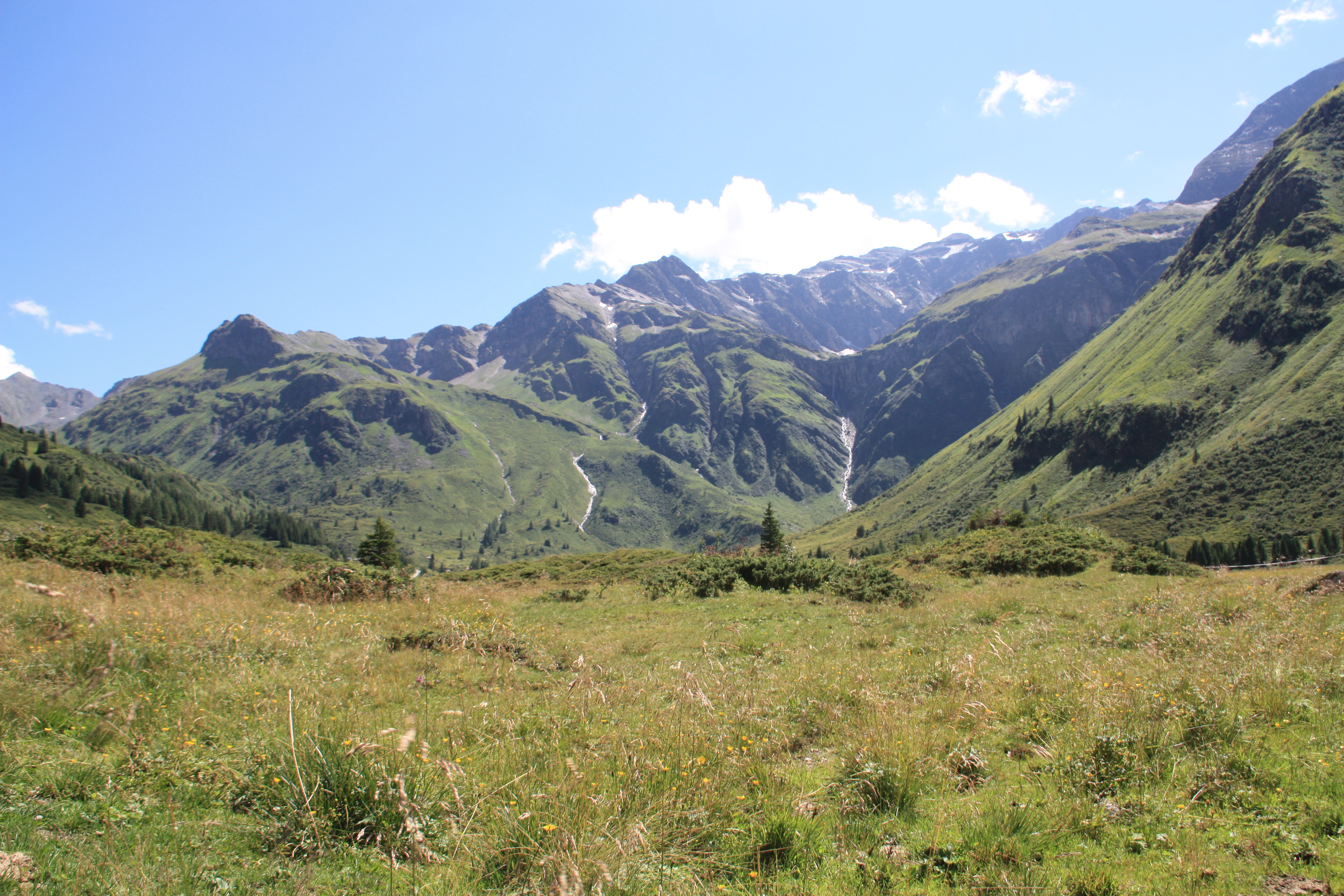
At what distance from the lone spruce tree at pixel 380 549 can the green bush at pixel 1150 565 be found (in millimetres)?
41552

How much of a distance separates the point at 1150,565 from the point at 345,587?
3196 centimetres

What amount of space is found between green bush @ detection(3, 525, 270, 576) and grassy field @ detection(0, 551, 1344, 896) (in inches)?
309

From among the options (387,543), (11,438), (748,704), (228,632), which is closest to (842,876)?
(748,704)

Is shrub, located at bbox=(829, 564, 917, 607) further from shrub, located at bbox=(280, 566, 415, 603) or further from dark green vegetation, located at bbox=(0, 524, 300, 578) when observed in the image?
dark green vegetation, located at bbox=(0, 524, 300, 578)

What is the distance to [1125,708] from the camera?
738cm

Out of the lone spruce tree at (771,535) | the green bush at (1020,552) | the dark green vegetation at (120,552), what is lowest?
the lone spruce tree at (771,535)

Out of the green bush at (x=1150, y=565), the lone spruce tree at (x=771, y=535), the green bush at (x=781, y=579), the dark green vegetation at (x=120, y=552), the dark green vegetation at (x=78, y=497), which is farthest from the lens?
the dark green vegetation at (x=78, y=497)

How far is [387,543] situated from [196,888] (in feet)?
158

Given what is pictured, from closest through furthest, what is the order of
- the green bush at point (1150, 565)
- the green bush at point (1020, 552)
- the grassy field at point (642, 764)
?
the grassy field at point (642, 764) < the green bush at point (1150, 565) < the green bush at point (1020, 552)

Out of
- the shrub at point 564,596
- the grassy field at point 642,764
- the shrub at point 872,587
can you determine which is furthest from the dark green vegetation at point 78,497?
the grassy field at point 642,764

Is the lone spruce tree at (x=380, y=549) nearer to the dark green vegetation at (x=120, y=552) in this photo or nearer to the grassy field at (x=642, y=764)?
the dark green vegetation at (x=120, y=552)

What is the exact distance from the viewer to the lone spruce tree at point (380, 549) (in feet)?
140

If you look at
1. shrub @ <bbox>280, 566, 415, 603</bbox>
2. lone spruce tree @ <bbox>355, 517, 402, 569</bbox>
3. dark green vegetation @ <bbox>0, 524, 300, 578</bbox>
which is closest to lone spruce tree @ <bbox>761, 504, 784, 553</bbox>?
lone spruce tree @ <bbox>355, 517, 402, 569</bbox>

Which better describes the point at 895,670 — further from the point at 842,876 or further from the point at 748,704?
the point at 842,876
